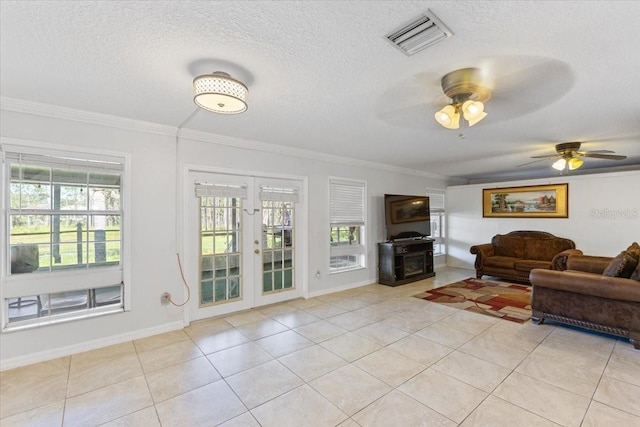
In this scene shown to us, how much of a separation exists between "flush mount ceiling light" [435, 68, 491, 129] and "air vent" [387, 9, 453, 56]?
499 millimetres

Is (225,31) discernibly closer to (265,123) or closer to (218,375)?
(265,123)

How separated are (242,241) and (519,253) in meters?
5.77

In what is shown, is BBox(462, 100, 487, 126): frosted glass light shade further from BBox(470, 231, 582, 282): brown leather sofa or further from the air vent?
BBox(470, 231, 582, 282): brown leather sofa

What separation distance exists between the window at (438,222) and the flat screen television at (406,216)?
1.04 meters

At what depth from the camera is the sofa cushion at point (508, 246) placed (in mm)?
6258

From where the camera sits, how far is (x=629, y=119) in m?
3.20

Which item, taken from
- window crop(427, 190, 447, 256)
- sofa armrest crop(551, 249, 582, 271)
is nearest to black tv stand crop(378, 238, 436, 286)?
window crop(427, 190, 447, 256)

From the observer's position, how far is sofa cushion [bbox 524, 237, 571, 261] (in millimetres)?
5797

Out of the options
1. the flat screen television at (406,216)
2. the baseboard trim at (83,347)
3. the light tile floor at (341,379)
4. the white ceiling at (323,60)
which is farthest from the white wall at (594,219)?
the baseboard trim at (83,347)

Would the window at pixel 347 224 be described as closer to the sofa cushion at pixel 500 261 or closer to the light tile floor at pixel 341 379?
the light tile floor at pixel 341 379

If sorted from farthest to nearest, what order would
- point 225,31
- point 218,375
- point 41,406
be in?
1. point 218,375
2. point 41,406
3. point 225,31

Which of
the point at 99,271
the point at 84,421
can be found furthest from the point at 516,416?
the point at 99,271

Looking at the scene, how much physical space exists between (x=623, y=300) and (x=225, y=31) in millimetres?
4354

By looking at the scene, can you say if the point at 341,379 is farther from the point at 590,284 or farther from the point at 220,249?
the point at 590,284
